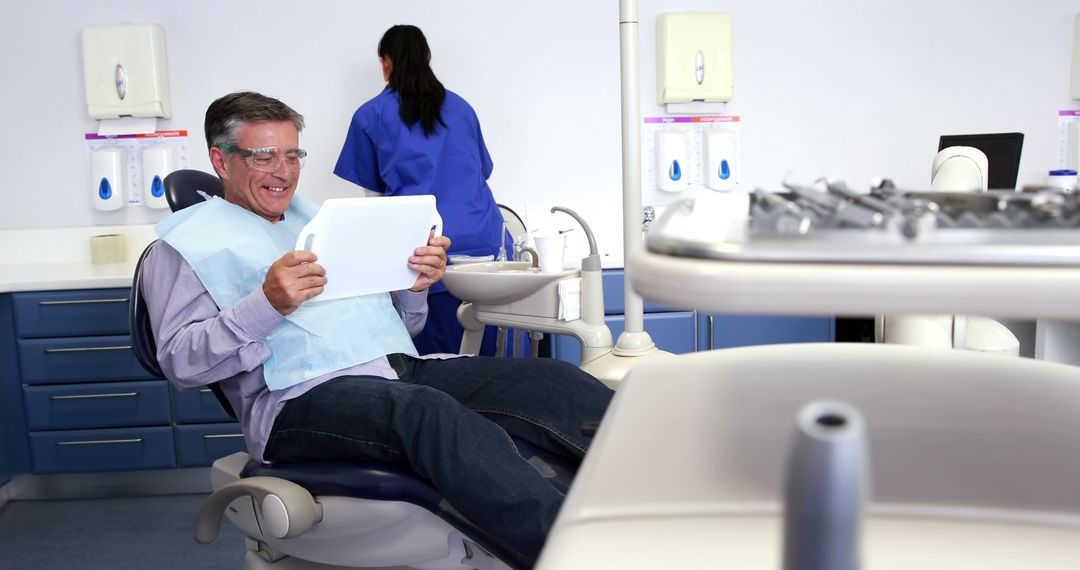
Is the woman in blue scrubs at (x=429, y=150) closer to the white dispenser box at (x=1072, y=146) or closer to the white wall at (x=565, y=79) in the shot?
the white wall at (x=565, y=79)

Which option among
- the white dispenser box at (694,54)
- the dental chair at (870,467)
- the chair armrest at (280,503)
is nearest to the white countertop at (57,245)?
the white dispenser box at (694,54)

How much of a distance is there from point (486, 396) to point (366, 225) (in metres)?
0.38

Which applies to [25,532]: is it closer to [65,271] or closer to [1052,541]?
[65,271]

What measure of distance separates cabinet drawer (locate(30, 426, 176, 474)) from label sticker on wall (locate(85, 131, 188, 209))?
3.00ft

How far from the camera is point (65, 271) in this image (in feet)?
10.5

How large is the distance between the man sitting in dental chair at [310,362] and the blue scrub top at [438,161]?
884mm

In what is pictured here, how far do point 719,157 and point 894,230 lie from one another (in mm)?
3214

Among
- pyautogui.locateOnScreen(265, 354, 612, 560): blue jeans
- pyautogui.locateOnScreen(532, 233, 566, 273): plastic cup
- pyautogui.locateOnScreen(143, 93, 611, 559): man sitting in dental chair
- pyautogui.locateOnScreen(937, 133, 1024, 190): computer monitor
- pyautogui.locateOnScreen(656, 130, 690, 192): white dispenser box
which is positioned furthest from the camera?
pyautogui.locateOnScreen(656, 130, 690, 192): white dispenser box

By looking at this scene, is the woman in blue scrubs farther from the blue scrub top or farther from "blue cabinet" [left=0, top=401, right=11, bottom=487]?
"blue cabinet" [left=0, top=401, right=11, bottom=487]

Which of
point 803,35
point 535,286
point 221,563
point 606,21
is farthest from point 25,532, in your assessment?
point 803,35

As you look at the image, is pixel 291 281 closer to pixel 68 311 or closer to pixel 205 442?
pixel 205 442

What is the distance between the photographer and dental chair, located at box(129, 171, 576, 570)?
4.65 feet

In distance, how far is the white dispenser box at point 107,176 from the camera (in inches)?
A: 134

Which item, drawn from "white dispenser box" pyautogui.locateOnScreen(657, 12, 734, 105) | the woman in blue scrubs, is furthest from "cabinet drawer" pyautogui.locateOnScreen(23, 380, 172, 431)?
"white dispenser box" pyautogui.locateOnScreen(657, 12, 734, 105)
